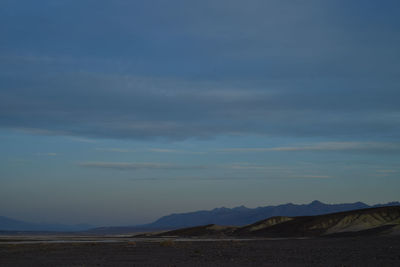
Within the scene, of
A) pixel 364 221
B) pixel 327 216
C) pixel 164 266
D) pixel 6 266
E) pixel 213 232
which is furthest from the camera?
pixel 213 232

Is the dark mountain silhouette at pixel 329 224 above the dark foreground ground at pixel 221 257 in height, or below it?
above

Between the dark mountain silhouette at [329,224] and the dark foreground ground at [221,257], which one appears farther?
the dark mountain silhouette at [329,224]

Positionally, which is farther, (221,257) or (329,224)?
(329,224)

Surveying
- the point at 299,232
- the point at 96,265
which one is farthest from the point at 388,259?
the point at 299,232

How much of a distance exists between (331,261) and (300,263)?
165 cm

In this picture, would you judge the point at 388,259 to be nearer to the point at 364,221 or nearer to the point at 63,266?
the point at 63,266

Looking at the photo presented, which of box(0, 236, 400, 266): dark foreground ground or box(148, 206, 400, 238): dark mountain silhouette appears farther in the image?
box(148, 206, 400, 238): dark mountain silhouette

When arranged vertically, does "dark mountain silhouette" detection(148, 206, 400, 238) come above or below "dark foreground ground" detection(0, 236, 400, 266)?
above

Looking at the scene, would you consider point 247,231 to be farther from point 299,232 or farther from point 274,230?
point 299,232

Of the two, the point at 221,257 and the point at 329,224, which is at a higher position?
the point at 329,224

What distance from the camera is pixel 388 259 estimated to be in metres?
26.5

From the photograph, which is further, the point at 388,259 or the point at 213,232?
the point at 213,232

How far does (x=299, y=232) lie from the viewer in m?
98.7

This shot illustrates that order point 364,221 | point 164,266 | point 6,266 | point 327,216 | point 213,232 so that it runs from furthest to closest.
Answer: point 213,232 → point 327,216 → point 364,221 → point 6,266 → point 164,266
